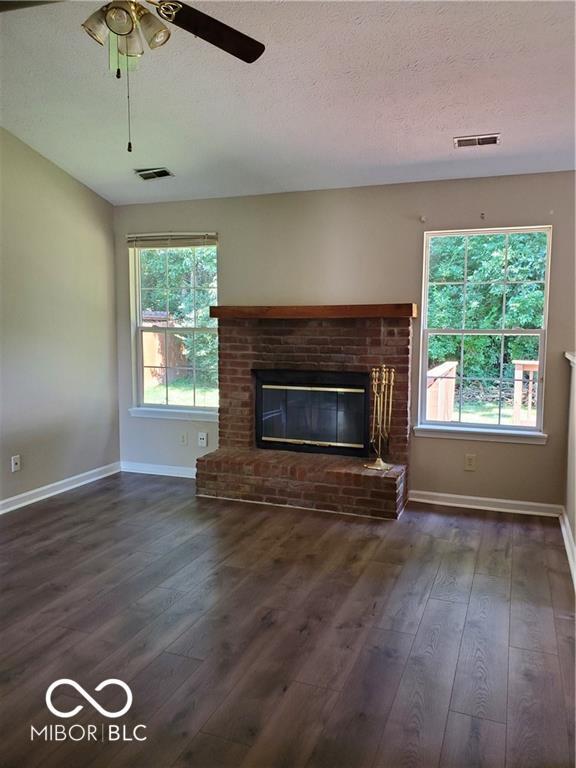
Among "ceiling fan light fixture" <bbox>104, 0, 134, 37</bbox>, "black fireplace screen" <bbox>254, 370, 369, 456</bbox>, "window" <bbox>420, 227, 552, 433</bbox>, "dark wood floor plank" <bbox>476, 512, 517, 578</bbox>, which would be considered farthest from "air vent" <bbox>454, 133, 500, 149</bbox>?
"dark wood floor plank" <bbox>476, 512, 517, 578</bbox>

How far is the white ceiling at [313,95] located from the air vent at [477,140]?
51mm

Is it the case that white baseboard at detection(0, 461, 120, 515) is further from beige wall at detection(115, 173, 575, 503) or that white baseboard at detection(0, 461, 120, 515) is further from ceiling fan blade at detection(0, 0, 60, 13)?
ceiling fan blade at detection(0, 0, 60, 13)

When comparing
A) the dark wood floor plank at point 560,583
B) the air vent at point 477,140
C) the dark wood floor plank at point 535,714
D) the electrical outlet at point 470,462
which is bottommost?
the dark wood floor plank at point 535,714

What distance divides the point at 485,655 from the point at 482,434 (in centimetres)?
212

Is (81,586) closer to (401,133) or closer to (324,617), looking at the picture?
(324,617)

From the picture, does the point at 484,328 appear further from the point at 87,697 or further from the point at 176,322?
the point at 87,697

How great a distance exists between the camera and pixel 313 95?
3.21m

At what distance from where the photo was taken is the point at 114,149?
13.4 ft

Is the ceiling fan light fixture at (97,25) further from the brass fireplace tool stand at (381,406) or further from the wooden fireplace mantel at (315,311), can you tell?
the brass fireplace tool stand at (381,406)

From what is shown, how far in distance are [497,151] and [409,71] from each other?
1079mm

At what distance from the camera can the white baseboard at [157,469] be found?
5.09 m

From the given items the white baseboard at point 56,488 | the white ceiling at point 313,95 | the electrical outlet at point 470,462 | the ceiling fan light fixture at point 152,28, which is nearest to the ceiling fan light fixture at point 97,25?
the ceiling fan light fixture at point 152,28

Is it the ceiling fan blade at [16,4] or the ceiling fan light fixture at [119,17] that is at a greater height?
the ceiling fan blade at [16,4]

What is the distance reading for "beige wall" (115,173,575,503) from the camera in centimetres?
392
